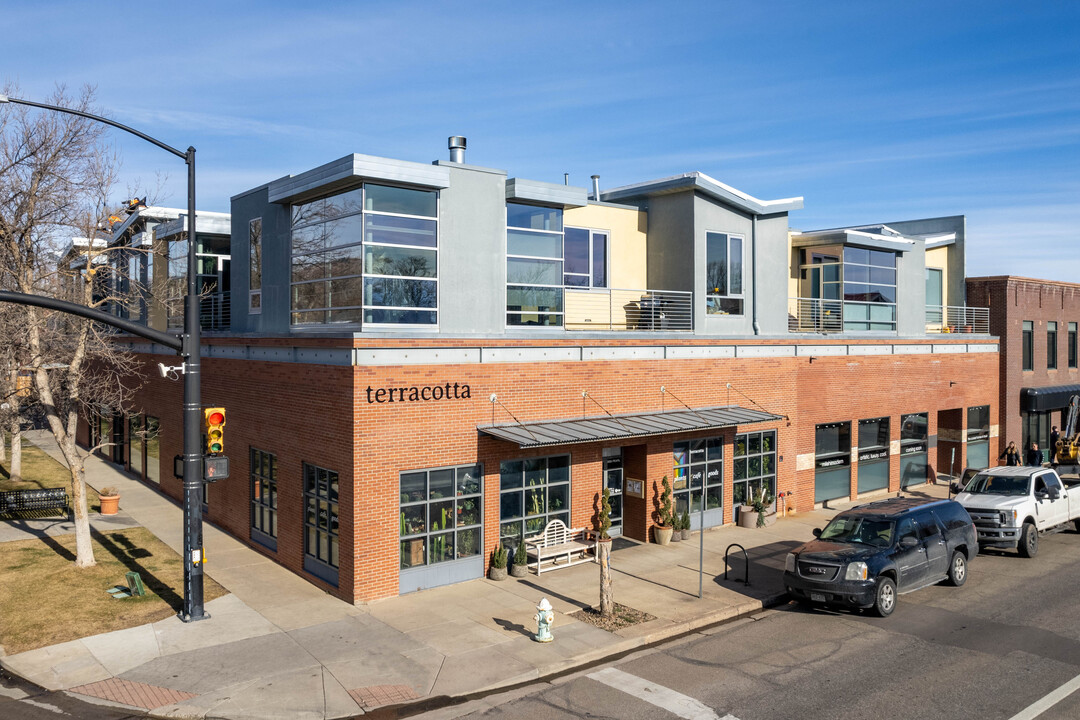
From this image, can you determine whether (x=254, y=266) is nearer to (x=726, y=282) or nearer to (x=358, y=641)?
(x=358, y=641)

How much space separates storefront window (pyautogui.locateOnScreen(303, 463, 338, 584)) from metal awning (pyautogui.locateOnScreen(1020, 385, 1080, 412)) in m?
30.3

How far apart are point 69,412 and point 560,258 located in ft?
41.1

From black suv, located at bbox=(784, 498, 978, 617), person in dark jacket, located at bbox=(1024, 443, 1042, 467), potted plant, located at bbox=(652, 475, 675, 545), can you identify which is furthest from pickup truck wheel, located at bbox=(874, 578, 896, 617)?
person in dark jacket, located at bbox=(1024, 443, 1042, 467)

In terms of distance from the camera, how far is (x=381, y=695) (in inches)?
464

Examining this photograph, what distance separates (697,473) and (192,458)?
13049 mm

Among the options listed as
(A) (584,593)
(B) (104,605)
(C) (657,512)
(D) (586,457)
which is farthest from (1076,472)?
(B) (104,605)

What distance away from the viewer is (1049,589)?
56.8ft

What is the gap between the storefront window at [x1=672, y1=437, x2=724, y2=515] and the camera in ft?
71.7

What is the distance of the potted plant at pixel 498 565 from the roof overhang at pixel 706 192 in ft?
37.4

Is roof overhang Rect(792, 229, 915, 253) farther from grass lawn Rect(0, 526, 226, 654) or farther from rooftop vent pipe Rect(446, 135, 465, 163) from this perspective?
grass lawn Rect(0, 526, 226, 654)

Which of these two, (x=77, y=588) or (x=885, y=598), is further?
(x=77, y=588)

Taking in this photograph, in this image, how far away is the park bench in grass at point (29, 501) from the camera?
22.7 metres

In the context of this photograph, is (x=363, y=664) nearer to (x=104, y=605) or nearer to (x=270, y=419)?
(x=104, y=605)

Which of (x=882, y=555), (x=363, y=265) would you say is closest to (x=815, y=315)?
(x=882, y=555)
